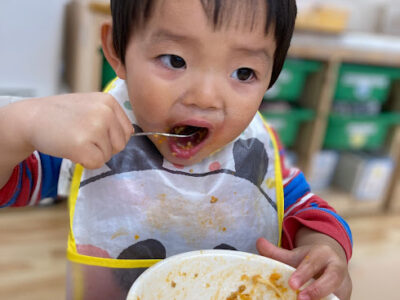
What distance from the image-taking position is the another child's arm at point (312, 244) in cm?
54

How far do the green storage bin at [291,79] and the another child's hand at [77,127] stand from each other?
1552 millimetres

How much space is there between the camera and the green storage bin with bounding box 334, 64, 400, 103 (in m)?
2.12

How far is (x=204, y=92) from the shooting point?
0.54 m

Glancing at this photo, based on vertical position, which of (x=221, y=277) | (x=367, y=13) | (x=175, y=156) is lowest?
(x=221, y=277)

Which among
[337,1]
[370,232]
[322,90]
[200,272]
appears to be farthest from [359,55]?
[200,272]

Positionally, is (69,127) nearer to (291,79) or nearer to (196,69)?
(196,69)

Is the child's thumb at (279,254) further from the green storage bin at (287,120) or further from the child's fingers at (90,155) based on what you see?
the green storage bin at (287,120)

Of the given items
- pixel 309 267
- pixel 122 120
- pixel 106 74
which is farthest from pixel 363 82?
pixel 122 120

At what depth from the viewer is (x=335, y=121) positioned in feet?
7.28

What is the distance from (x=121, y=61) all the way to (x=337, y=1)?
2.20m

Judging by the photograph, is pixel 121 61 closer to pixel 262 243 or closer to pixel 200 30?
pixel 200 30

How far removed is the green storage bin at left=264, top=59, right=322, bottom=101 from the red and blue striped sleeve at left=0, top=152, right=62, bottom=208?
55.1 inches

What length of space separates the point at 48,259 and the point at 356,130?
5.45ft

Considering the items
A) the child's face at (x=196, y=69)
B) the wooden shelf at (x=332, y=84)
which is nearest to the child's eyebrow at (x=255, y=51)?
the child's face at (x=196, y=69)
